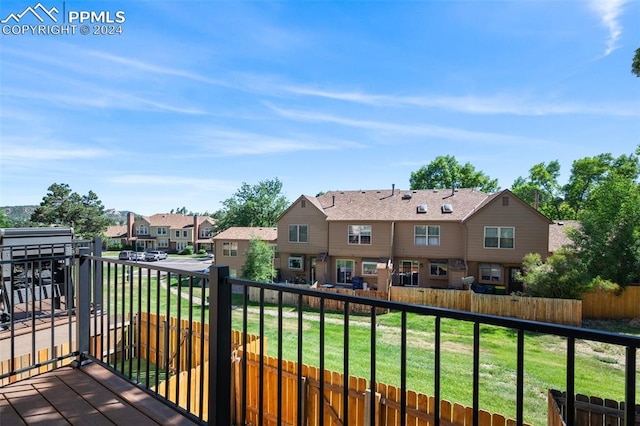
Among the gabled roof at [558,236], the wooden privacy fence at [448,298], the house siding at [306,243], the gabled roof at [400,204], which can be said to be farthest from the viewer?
the house siding at [306,243]

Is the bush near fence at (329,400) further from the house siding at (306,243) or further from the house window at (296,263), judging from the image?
the house window at (296,263)

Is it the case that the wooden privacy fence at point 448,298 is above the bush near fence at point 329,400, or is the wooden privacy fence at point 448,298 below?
below

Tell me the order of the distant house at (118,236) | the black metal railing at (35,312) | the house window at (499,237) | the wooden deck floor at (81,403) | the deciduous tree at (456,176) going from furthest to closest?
the distant house at (118,236), the deciduous tree at (456,176), the house window at (499,237), the black metal railing at (35,312), the wooden deck floor at (81,403)

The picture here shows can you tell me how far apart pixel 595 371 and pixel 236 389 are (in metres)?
8.82

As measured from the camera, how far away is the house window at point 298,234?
20156 mm

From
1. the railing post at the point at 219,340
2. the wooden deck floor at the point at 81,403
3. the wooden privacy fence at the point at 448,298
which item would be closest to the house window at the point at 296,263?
the wooden privacy fence at the point at 448,298

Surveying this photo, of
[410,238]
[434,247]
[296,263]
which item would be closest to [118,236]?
[296,263]

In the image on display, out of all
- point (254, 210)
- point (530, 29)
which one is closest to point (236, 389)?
point (530, 29)

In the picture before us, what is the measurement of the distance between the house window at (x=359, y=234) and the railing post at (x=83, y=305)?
16.6 metres

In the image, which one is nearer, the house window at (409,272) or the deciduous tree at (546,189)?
the house window at (409,272)

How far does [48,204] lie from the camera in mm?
28922

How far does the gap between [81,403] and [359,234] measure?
17258 millimetres

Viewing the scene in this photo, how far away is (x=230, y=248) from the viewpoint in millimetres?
22938

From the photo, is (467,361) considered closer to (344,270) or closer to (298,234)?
(344,270)
